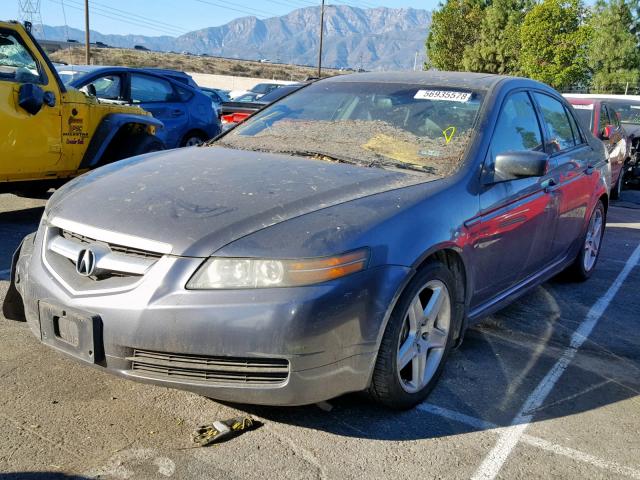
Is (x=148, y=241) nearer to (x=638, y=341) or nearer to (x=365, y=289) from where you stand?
(x=365, y=289)

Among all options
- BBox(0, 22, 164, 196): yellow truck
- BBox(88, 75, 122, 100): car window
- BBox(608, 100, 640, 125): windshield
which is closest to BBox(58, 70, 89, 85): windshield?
BBox(88, 75, 122, 100): car window

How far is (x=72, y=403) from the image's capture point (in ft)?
9.96

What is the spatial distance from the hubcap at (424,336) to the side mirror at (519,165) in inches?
Result: 31.6

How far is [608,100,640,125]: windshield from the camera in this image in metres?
14.7

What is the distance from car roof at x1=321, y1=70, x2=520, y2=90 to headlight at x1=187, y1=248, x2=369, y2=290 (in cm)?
200

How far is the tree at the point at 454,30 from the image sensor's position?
39.1m

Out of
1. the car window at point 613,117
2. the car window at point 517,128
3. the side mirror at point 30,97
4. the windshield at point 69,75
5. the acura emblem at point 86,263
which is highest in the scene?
the car window at point 517,128

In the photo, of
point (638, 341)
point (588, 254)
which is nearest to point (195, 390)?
point (638, 341)

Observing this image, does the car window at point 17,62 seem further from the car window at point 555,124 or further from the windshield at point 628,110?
the windshield at point 628,110

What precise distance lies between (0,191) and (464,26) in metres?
36.9

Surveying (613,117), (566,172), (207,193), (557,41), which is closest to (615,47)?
(557,41)

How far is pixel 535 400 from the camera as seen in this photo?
11.3 ft

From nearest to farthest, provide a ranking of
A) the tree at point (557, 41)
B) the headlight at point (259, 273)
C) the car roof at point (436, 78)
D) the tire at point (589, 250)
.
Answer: the headlight at point (259, 273)
the car roof at point (436, 78)
the tire at point (589, 250)
the tree at point (557, 41)

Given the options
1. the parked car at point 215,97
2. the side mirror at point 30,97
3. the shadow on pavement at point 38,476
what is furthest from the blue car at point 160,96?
the shadow on pavement at point 38,476
